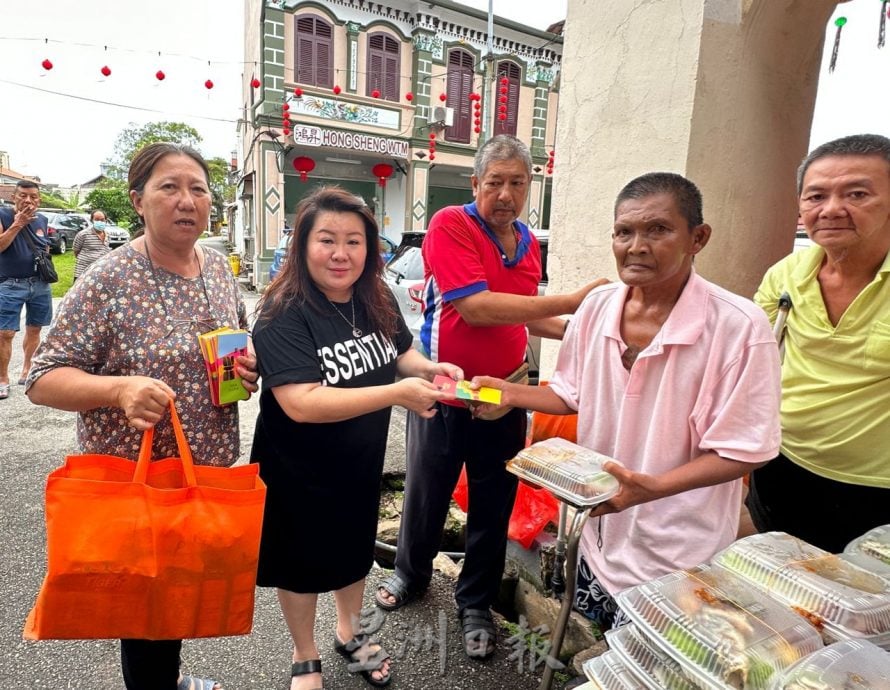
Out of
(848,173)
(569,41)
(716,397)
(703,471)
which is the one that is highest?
(569,41)

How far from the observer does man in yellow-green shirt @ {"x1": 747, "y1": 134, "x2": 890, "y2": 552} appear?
1.58 meters

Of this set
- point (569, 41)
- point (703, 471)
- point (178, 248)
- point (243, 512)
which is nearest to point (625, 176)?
point (569, 41)

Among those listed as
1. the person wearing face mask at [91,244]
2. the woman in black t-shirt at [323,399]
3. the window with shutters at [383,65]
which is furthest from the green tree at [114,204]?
the woman in black t-shirt at [323,399]

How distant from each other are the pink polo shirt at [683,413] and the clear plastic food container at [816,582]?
0.24 m

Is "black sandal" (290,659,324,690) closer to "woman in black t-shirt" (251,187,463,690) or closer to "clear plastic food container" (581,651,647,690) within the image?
"woman in black t-shirt" (251,187,463,690)

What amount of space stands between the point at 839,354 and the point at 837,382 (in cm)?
9

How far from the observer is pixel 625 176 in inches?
109

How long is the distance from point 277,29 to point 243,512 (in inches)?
613

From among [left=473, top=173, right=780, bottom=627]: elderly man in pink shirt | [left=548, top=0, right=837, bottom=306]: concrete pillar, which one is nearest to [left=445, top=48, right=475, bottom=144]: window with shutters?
[left=548, top=0, right=837, bottom=306]: concrete pillar

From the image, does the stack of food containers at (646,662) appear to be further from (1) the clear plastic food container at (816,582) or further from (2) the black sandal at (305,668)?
(2) the black sandal at (305,668)

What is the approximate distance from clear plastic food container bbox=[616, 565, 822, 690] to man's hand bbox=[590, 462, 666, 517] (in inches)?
9.2

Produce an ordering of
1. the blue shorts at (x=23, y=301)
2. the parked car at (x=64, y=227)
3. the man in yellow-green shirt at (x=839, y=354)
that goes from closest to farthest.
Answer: the man in yellow-green shirt at (x=839, y=354) → the blue shorts at (x=23, y=301) → the parked car at (x=64, y=227)

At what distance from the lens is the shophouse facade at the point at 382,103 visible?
1416 centimetres

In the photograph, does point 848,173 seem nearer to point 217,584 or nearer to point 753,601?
point 753,601
